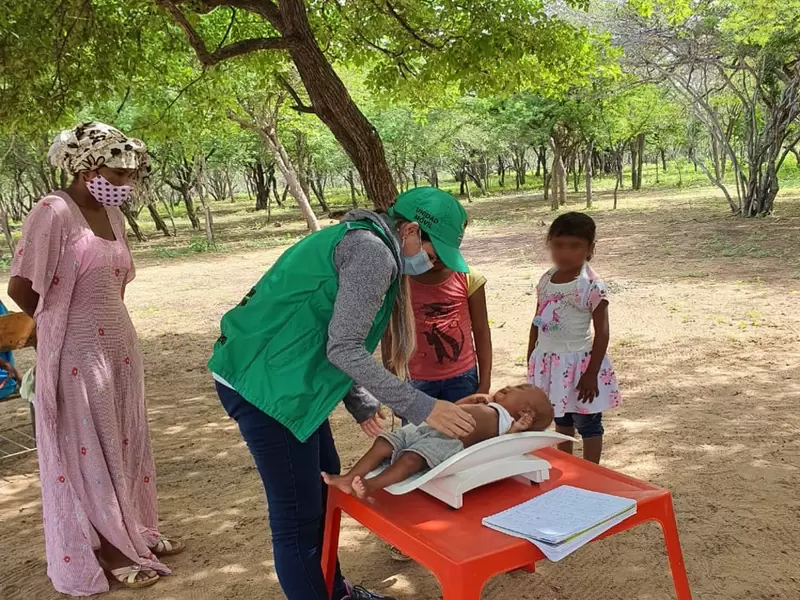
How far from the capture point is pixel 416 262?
2014 millimetres

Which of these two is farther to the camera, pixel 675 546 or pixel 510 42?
pixel 510 42

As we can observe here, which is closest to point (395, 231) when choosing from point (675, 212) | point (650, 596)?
point (650, 596)

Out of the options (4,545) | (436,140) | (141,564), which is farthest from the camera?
(436,140)

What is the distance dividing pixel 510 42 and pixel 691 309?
146 inches

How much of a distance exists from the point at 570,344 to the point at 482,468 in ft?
4.78

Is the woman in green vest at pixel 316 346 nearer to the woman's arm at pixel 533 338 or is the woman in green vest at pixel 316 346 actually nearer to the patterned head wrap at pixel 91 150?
the patterned head wrap at pixel 91 150

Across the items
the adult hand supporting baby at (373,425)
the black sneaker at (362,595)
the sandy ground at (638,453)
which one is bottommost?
the sandy ground at (638,453)

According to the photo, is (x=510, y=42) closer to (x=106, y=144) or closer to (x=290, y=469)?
(x=106, y=144)

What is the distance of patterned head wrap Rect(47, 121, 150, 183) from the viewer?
2.85 m

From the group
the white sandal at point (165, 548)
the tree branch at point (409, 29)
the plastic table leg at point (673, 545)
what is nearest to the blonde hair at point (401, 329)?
the plastic table leg at point (673, 545)

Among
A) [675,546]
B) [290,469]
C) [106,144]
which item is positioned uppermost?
[106,144]

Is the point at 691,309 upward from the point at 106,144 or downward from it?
downward

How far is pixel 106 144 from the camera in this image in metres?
2.86

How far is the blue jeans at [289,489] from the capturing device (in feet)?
6.79
